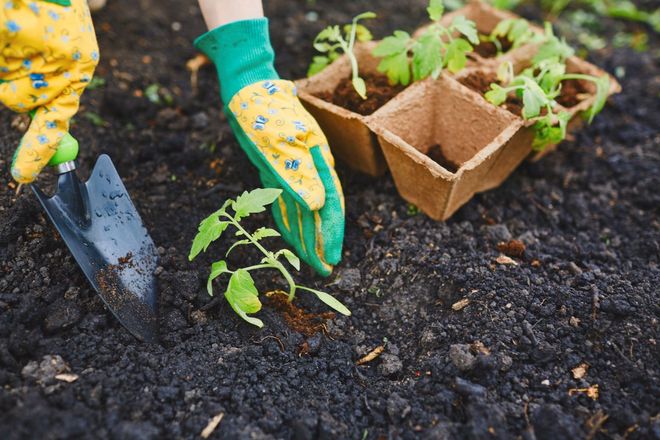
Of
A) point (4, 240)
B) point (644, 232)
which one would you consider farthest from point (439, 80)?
point (4, 240)

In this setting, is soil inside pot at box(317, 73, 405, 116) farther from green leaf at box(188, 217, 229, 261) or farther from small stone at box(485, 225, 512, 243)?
green leaf at box(188, 217, 229, 261)

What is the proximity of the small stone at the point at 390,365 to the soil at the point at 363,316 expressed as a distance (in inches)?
0.4

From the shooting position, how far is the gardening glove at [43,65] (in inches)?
62.8

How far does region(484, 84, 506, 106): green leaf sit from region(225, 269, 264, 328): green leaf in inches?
46.1

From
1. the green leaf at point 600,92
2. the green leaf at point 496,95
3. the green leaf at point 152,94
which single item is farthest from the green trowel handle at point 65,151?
the green leaf at point 600,92

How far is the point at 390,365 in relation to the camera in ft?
6.22

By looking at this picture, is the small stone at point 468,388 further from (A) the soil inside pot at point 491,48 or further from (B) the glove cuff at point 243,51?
(A) the soil inside pot at point 491,48

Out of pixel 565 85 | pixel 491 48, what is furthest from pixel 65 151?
pixel 565 85

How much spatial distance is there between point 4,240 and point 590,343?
2050mm

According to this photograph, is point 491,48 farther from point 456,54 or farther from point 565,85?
point 456,54

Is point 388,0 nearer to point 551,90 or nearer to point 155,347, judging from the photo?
point 551,90

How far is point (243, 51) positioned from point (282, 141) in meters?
0.42

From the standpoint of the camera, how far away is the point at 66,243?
1.88m

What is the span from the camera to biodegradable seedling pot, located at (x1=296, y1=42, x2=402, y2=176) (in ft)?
7.35
